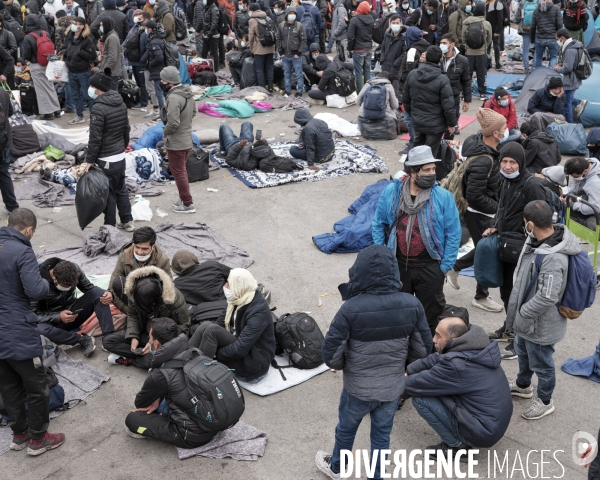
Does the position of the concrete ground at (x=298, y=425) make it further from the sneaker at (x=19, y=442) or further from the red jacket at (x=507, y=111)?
the red jacket at (x=507, y=111)

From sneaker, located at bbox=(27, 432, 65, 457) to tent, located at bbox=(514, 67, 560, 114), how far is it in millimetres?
10234

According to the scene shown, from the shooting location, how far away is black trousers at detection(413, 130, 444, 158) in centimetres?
1009

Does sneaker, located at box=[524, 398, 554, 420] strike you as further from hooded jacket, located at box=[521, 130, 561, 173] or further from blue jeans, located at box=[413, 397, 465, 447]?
hooded jacket, located at box=[521, 130, 561, 173]

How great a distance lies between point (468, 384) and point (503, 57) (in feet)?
50.1

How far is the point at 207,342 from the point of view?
6031mm

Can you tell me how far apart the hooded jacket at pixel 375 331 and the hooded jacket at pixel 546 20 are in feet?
40.1

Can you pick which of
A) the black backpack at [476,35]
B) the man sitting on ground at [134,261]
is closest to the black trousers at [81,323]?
the man sitting on ground at [134,261]

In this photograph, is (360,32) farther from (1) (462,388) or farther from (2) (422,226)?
(1) (462,388)

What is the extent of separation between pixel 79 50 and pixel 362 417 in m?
10.3

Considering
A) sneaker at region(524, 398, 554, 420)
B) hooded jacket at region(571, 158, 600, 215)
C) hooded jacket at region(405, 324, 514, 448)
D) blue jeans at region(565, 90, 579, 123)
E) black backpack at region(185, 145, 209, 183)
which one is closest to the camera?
hooded jacket at region(405, 324, 514, 448)

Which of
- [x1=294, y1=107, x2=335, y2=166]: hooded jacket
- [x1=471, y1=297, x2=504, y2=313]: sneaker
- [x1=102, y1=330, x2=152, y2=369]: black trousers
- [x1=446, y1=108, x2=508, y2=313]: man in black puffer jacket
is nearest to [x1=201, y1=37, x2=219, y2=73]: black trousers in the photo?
[x1=294, y1=107, x2=335, y2=166]: hooded jacket

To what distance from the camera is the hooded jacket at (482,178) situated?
23.4 feet

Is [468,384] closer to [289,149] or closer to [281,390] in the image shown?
[281,390]

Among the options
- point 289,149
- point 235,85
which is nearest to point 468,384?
point 289,149
